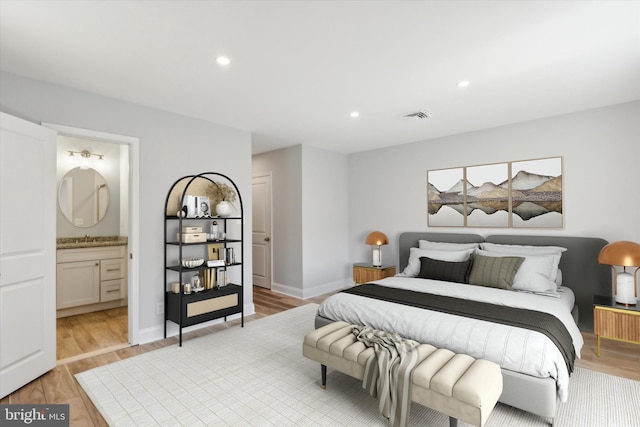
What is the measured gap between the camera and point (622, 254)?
3.07 meters

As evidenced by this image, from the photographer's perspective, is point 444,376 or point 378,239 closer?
point 444,376

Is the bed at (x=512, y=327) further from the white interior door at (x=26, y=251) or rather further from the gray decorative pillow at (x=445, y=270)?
the white interior door at (x=26, y=251)

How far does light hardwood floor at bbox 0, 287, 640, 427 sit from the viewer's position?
230 cm

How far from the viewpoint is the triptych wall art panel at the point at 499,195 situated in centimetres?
399

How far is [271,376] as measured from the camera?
273 cm

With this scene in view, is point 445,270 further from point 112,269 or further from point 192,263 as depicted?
point 112,269

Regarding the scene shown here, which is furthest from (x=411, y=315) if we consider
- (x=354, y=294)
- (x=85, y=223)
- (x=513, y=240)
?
(x=85, y=223)

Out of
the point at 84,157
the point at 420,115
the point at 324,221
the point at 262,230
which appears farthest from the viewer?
the point at 262,230

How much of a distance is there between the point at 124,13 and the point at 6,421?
107 inches

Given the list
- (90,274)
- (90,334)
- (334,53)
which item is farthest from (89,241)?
Answer: (334,53)

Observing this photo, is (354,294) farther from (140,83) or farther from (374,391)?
(140,83)

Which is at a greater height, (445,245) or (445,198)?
(445,198)

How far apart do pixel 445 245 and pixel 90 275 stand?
5.09 meters

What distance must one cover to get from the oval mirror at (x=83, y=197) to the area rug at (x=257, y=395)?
9.38 ft
